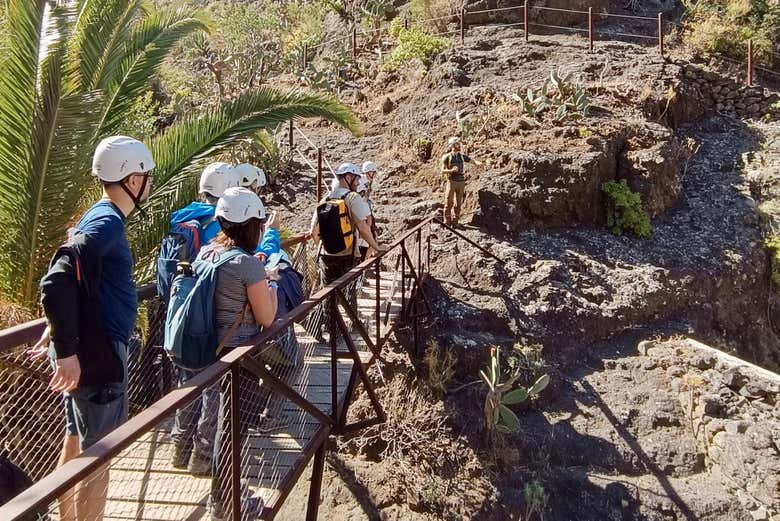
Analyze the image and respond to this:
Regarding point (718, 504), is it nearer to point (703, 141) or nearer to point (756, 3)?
point (703, 141)

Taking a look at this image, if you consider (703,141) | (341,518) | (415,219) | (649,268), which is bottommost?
(341,518)

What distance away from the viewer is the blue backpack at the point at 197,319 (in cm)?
292

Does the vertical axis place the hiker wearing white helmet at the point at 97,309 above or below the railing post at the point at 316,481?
above

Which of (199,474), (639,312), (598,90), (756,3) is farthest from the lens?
(756,3)

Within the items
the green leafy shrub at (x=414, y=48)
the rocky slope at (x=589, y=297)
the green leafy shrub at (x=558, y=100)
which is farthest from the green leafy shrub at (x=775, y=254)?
the green leafy shrub at (x=414, y=48)

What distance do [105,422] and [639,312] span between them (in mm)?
8057

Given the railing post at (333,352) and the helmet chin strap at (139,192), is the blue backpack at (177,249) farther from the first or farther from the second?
the railing post at (333,352)

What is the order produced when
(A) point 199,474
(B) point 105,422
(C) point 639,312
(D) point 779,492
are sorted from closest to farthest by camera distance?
1. (B) point 105,422
2. (A) point 199,474
3. (D) point 779,492
4. (C) point 639,312

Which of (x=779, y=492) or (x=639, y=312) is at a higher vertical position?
(x=639, y=312)

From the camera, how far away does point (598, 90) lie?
12391mm

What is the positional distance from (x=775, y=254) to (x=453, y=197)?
6.05 meters

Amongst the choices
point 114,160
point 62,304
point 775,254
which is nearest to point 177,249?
point 114,160

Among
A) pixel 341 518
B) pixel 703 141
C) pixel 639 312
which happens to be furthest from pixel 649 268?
pixel 341 518

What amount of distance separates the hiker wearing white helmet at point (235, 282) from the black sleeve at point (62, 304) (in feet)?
2.26
